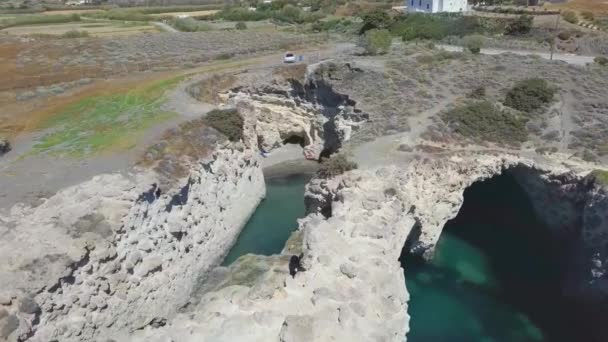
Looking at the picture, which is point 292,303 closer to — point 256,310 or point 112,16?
point 256,310

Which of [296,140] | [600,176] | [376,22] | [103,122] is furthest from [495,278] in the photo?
[376,22]

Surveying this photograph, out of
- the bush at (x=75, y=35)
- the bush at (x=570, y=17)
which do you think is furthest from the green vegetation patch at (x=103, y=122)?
the bush at (x=570, y=17)

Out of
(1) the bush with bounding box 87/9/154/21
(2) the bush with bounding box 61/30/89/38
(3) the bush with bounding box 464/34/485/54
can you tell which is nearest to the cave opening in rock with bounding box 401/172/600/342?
(3) the bush with bounding box 464/34/485/54

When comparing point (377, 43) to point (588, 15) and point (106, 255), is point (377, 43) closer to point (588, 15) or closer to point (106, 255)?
point (106, 255)

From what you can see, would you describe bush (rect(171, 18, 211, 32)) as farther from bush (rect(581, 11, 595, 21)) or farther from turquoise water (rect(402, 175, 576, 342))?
turquoise water (rect(402, 175, 576, 342))

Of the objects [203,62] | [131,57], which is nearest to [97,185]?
[203,62]

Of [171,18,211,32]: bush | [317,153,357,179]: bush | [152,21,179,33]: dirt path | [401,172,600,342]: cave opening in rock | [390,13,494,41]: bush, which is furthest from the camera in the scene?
[152,21,179,33]: dirt path
